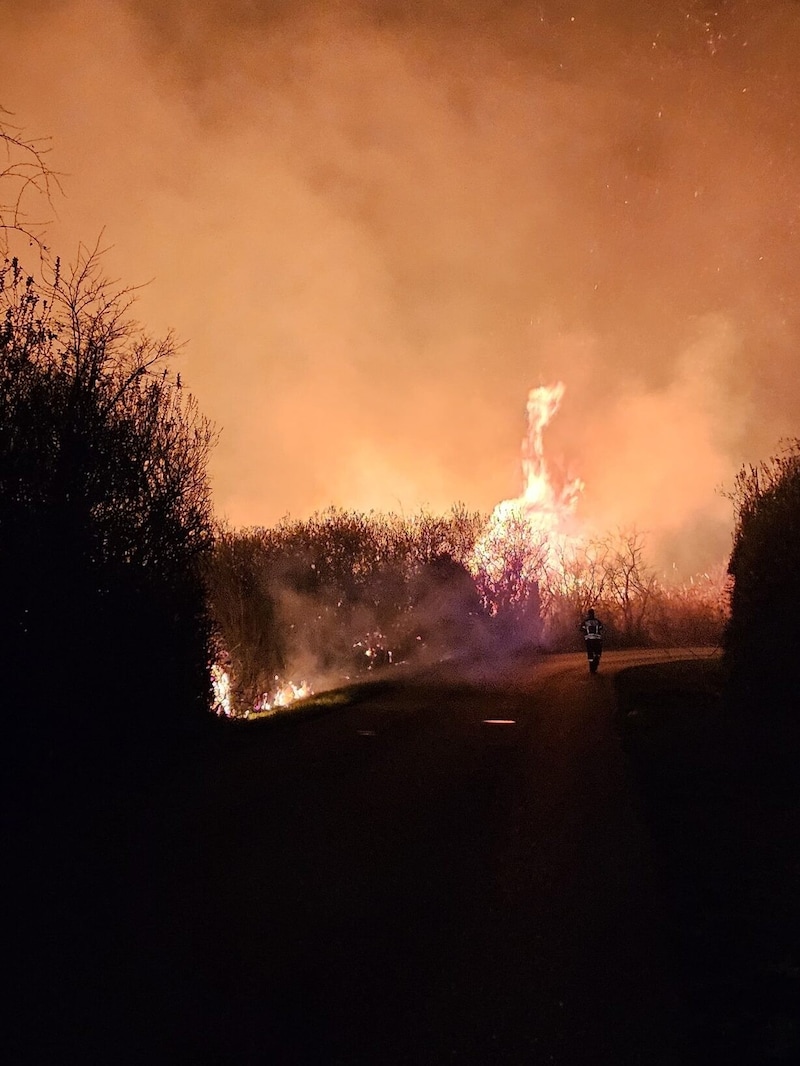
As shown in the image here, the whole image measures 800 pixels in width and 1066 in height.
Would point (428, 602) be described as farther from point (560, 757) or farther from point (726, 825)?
point (726, 825)

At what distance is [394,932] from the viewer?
486 centimetres

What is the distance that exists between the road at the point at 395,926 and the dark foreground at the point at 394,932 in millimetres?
17

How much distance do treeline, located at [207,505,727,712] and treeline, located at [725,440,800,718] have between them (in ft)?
55.9

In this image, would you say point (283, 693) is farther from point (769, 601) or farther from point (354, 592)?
point (769, 601)

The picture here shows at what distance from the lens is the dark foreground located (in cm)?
368

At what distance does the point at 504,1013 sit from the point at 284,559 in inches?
1176

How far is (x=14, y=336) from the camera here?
357 inches

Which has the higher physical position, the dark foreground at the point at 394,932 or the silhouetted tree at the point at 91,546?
the silhouetted tree at the point at 91,546

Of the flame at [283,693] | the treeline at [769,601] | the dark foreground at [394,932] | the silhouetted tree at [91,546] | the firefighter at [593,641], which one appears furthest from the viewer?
the flame at [283,693]

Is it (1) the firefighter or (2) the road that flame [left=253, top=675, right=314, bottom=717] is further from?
(2) the road

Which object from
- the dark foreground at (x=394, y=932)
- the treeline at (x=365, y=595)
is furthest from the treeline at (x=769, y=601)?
the treeline at (x=365, y=595)

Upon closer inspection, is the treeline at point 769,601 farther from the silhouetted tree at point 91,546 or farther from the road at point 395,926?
the silhouetted tree at point 91,546

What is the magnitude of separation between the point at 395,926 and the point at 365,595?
29466mm

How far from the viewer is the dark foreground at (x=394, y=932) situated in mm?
3676
